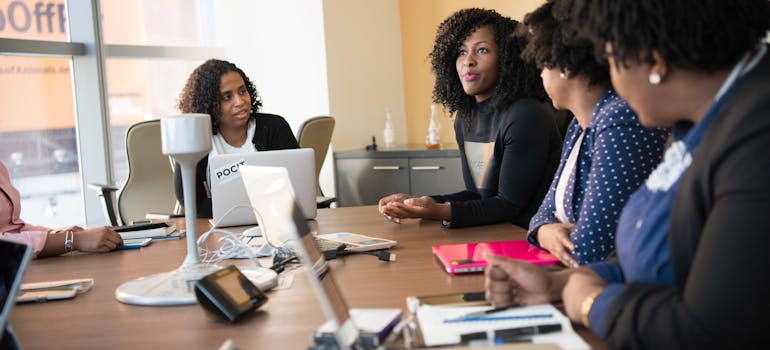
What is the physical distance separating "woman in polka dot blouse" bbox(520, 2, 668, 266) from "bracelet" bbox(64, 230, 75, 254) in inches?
54.7

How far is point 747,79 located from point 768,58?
2.1 inches

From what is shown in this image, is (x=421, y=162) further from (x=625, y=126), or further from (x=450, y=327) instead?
(x=450, y=327)

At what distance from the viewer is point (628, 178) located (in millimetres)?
1630

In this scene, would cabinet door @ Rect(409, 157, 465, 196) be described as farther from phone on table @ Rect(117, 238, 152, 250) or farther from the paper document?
the paper document

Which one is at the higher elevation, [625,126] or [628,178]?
[625,126]

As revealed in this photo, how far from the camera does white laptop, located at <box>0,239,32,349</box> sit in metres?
1.15

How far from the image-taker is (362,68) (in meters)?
5.22

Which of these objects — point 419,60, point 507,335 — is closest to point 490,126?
point 507,335

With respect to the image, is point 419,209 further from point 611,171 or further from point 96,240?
point 96,240

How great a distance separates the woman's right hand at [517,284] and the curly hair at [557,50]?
1.93 ft

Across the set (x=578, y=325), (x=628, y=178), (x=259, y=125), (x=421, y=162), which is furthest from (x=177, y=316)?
(x=421, y=162)

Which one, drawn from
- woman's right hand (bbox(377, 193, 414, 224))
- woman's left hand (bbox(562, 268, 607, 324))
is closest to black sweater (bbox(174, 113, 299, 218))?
woman's right hand (bbox(377, 193, 414, 224))

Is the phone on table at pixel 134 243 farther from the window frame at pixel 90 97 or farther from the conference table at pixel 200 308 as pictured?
the window frame at pixel 90 97

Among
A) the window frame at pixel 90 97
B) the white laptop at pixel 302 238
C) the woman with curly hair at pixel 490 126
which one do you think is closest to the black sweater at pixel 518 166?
the woman with curly hair at pixel 490 126
